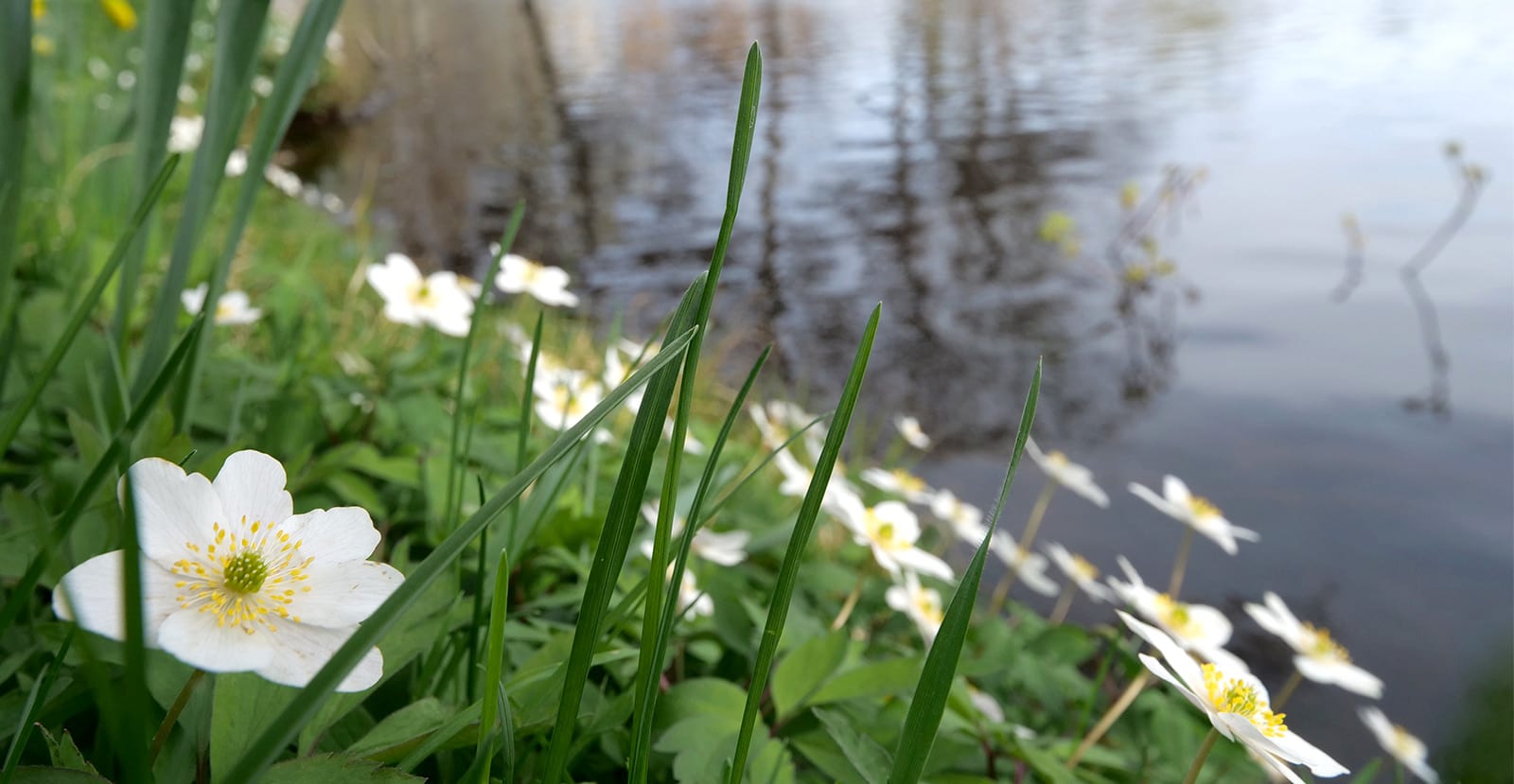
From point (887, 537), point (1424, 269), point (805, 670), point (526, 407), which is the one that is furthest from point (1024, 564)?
point (1424, 269)

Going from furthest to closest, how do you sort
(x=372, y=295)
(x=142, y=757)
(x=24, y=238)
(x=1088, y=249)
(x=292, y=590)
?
(x=1088, y=249) → (x=372, y=295) → (x=24, y=238) → (x=292, y=590) → (x=142, y=757)

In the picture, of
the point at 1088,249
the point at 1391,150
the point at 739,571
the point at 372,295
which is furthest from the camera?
the point at 1391,150

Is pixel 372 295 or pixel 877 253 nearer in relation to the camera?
pixel 372 295

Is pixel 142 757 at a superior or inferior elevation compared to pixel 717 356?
superior

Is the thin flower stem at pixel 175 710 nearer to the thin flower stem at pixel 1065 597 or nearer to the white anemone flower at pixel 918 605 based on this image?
the white anemone flower at pixel 918 605

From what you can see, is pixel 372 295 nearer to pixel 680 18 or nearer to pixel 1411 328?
pixel 1411 328

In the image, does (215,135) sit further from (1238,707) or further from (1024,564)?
(1024,564)

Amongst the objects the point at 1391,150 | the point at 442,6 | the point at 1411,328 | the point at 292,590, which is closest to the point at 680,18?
the point at 442,6
